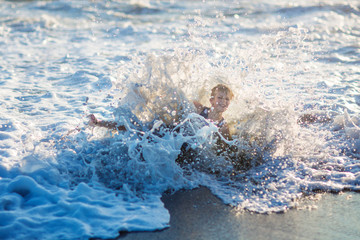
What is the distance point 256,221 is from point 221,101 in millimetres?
2074

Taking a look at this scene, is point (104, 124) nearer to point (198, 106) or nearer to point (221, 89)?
point (198, 106)

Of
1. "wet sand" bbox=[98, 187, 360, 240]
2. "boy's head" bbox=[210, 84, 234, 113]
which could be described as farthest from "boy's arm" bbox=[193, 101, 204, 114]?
"wet sand" bbox=[98, 187, 360, 240]

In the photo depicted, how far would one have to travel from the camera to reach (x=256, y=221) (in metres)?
3.38

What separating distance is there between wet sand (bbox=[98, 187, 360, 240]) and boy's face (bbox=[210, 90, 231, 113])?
5.21ft

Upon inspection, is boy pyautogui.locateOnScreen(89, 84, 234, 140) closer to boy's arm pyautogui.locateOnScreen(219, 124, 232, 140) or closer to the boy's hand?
boy's arm pyautogui.locateOnScreen(219, 124, 232, 140)

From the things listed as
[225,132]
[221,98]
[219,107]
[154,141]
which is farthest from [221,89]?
[154,141]

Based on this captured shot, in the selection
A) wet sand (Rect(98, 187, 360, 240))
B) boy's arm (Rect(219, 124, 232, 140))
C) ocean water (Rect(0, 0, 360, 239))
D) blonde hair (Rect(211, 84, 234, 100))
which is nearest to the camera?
wet sand (Rect(98, 187, 360, 240))

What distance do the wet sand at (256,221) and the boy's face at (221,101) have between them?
62.5 inches

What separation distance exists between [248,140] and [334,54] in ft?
21.4

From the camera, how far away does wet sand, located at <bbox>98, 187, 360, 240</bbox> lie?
317cm

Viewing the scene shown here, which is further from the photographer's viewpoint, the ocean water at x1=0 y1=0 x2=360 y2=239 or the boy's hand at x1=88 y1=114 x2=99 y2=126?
the boy's hand at x1=88 y1=114 x2=99 y2=126

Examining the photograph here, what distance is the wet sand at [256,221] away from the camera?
317 centimetres

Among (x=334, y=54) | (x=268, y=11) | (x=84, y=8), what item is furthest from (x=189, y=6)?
(x=334, y=54)

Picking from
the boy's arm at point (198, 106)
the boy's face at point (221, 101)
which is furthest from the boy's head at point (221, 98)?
the boy's arm at point (198, 106)
